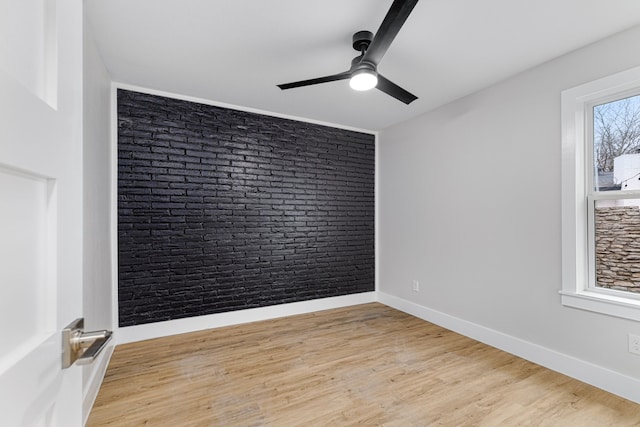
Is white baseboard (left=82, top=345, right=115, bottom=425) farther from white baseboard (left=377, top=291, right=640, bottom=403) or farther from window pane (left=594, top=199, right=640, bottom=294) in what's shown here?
window pane (left=594, top=199, right=640, bottom=294)

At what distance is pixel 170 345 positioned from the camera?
2.78 m

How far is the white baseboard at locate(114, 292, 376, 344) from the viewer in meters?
2.87

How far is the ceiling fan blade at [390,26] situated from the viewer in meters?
1.45

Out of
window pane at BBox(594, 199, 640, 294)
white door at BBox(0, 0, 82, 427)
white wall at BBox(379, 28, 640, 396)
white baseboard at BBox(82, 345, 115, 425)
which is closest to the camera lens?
white door at BBox(0, 0, 82, 427)

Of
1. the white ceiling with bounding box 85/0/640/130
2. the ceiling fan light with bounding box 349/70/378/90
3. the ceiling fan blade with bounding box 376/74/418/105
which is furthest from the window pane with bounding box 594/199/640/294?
the ceiling fan light with bounding box 349/70/378/90

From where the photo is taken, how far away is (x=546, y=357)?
2.38 metres

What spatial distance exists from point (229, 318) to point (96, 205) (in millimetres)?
1765

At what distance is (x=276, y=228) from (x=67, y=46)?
2.99 meters

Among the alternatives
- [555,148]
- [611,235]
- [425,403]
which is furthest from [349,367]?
[555,148]

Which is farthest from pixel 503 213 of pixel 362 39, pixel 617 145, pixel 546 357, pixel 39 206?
pixel 39 206

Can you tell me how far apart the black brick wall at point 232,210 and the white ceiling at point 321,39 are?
484 millimetres

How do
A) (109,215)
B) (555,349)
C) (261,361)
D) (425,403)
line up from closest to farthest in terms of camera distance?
(425,403)
(555,349)
(261,361)
(109,215)

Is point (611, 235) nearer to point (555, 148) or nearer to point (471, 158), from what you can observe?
point (555, 148)

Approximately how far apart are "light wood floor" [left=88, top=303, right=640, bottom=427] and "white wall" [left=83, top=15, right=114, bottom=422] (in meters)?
0.33
